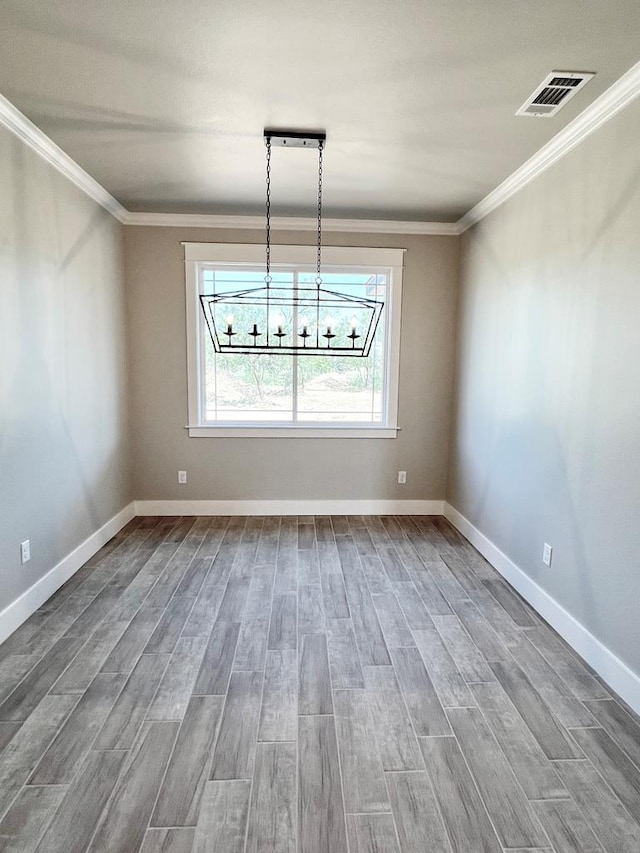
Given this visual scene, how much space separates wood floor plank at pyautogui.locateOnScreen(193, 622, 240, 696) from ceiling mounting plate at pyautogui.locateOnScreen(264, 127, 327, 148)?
2.72 metres

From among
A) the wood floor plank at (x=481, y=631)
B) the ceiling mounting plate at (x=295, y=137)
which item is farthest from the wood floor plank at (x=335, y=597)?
the ceiling mounting plate at (x=295, y=137)

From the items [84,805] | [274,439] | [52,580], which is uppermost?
[274,439]

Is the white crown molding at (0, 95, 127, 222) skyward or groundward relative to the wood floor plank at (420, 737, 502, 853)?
skyward

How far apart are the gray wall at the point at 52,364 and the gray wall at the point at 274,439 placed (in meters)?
0.33

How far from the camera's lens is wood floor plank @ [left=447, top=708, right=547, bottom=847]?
4.78ft

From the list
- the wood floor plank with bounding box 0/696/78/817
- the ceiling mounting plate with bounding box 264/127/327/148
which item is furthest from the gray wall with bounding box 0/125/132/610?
the ceiling mounting plate with bounding box 264/127/327/148

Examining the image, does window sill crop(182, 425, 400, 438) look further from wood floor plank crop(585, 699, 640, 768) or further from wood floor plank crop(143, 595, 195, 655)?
wood floor plank crop(585, 699, 640, 768)

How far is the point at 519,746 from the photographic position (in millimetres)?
1793

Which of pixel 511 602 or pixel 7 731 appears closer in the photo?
pixel 7 731

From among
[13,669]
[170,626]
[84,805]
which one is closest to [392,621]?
[170,626]

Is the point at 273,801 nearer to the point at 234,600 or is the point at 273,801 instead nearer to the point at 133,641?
the point at 133,641

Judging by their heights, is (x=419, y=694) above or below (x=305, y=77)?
below

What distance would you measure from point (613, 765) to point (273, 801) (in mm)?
1240

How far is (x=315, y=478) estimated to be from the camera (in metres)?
4.48
